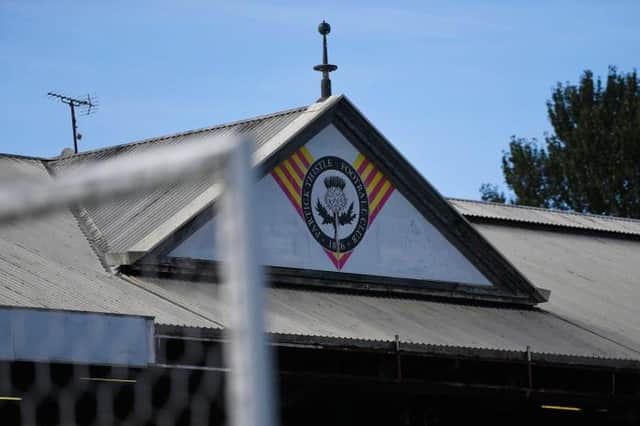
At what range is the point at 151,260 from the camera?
16453 millimetres

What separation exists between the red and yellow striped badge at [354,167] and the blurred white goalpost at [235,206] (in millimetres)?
11132

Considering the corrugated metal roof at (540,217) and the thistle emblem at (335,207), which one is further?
the corrugated metal roof at (540,217)

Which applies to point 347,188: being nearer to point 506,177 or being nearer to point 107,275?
point 107,275

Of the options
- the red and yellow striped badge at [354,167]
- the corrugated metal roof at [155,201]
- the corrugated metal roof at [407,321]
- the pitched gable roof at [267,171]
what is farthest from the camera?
the red and yellow striped badge at [354,167]

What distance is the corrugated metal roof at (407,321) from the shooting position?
52.6ft

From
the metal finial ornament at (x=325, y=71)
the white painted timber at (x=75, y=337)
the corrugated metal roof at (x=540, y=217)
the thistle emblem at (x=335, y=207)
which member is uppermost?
the metal finial ornament at (x=325, y=71)

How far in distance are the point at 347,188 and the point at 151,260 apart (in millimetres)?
2976

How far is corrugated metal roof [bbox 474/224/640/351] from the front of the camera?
2080cm

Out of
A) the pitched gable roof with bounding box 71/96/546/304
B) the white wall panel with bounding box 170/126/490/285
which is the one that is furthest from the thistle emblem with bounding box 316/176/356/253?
the pitched gable roof with bounding box 71/96/546/304

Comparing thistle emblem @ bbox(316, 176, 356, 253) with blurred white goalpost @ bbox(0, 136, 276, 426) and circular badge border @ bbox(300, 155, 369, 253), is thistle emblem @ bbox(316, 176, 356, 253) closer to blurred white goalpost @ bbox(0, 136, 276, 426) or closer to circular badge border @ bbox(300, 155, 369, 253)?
circular badge border @ bbox(300, 155, 369, 253)

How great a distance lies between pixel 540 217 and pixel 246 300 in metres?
20.7

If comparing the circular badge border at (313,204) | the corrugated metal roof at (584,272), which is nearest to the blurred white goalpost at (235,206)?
the circular badge border at (313,204)

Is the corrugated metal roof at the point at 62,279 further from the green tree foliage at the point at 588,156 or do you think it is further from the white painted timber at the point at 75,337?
the green tree foliage at the point at 588,156

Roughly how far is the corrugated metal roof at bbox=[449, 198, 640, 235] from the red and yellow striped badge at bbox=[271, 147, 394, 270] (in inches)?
231
